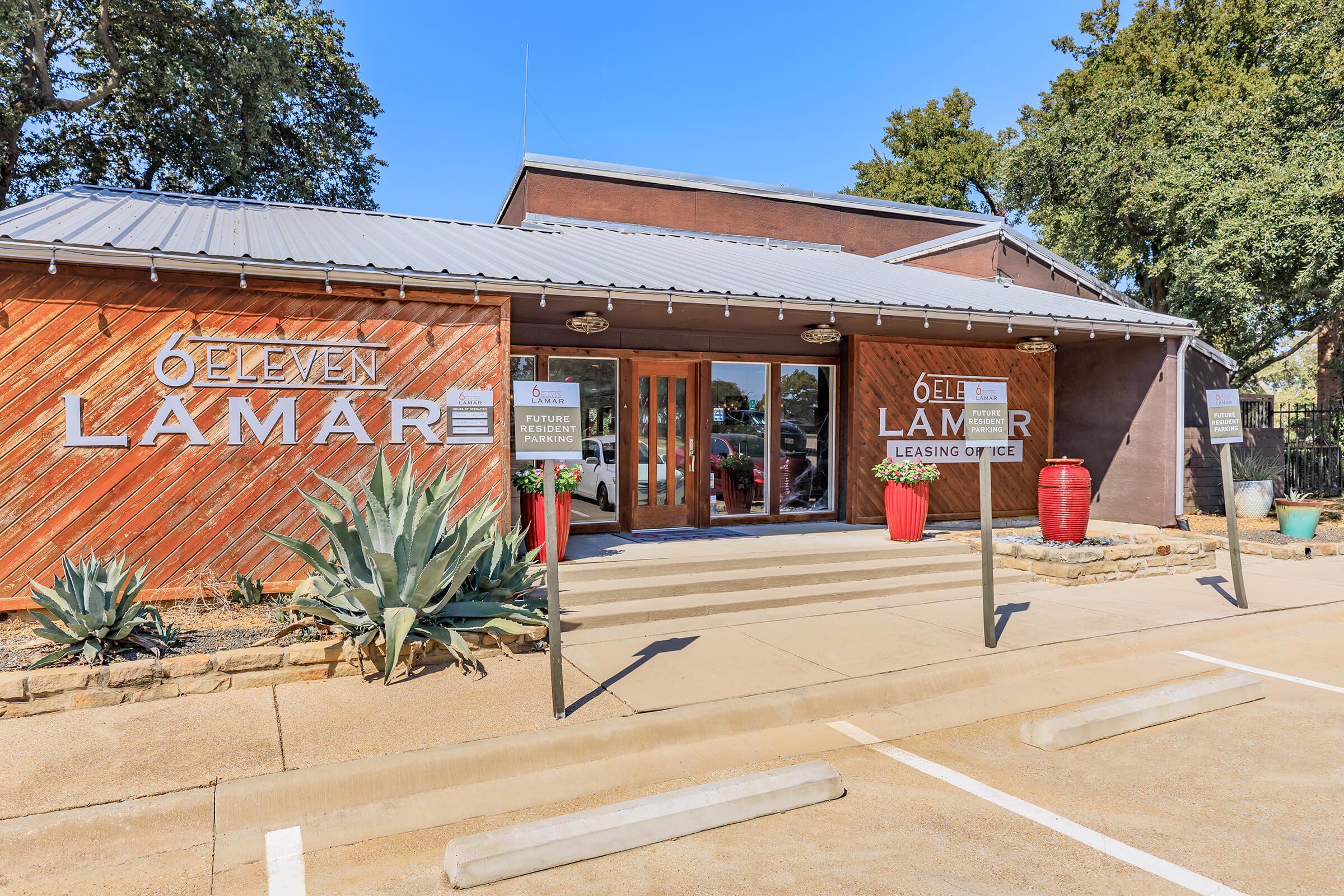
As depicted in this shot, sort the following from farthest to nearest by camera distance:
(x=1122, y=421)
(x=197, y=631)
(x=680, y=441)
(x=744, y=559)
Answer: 1. (x=1122, y=421)
2. (x=680, y=441)
3. (x=744, y=559)
4. (x=197, y=631)

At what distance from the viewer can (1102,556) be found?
913 centimetres

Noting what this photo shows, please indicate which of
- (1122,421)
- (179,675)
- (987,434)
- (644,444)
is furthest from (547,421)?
(1122,421)

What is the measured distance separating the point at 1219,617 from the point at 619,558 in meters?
5.84

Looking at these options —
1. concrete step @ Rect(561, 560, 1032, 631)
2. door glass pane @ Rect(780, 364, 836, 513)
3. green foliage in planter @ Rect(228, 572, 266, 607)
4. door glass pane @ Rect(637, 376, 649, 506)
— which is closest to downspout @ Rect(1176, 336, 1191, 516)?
concrete step @ Rect(561, 560, 1032, 631)

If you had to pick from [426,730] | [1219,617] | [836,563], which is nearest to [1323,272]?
[1219,617]

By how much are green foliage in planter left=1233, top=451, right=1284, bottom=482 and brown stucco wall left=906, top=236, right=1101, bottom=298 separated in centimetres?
415

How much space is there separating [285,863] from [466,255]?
22.5 feet

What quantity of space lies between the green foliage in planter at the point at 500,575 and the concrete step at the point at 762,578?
71 centimetres

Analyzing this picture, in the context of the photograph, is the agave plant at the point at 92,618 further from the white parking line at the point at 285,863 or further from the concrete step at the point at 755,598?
the concrete step at the point at 755,598

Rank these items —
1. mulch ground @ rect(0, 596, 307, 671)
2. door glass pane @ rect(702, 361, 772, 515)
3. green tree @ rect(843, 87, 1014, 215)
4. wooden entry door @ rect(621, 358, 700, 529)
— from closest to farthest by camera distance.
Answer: mulch ground @ rect(0, 596, 307, 671) < wooden entry door @ rect(621, 358, 700, 529) < door glass pane @ rect(702, 361, 772, 515) < green tree @ rect(843, 87, 1014, 215)

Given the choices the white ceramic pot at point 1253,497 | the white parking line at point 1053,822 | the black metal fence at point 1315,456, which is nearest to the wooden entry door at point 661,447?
the white parking line at point 1053,822

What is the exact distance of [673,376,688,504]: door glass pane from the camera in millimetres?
11117

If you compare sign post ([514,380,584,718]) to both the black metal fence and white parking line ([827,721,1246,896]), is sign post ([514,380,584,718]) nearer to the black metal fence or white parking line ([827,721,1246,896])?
white parking line ([827,721,1246,896])

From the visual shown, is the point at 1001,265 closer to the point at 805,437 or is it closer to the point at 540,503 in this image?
the point at 805,437
